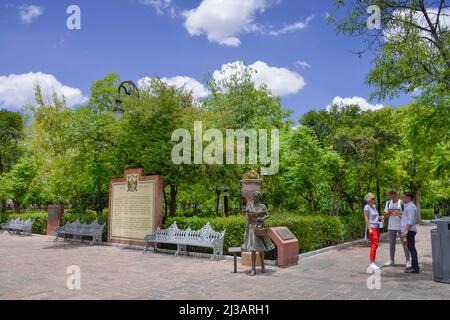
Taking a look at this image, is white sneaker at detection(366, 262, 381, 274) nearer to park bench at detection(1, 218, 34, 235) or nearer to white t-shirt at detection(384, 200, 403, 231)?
white t-shirt at detection(384, 200, 403, 231)

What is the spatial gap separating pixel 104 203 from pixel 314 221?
51.2 ft

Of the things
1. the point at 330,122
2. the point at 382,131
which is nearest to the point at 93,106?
the point at 330,122

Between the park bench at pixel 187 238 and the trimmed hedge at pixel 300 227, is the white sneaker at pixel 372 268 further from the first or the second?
the park bench at pixel 187 238

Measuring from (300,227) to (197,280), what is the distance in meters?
4.67

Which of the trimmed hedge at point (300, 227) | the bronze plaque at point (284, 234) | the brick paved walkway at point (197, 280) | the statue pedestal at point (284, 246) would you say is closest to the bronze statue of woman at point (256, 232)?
the brick paved walkway at point (197, 280)

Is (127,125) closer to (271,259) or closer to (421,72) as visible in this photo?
(271,259)

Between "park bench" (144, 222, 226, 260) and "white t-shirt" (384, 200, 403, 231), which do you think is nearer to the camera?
"white t-shirt" (384, 200, 403, 231)

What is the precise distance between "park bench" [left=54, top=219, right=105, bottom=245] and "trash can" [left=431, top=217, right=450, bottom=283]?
12.7 meters

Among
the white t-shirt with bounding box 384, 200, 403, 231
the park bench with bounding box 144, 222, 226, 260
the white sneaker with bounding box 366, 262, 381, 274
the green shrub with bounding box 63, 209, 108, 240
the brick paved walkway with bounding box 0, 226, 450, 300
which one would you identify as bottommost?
the brick paved walkway with bounding box 0, 226, 450, 300

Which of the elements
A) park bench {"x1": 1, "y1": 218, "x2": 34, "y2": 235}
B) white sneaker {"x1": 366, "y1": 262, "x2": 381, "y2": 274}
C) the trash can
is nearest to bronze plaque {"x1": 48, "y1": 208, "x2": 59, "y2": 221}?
park bench {"x1": 1, "y1": 218, "x2": 34, "y2": 235}

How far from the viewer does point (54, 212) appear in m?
20.7

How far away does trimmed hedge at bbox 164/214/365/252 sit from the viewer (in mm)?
11125
